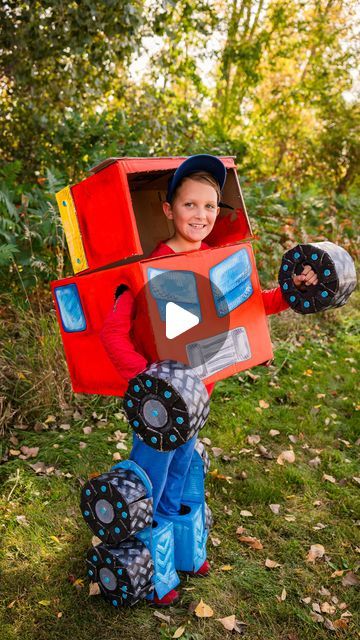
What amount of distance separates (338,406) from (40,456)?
2.44 metres

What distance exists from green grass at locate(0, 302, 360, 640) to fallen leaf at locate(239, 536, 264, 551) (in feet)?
0.13

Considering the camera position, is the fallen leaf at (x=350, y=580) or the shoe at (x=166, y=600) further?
the fallen leaf at (x=350, y=580)

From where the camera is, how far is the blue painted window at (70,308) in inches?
91.1

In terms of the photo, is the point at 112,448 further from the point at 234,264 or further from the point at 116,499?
the point at 234,264

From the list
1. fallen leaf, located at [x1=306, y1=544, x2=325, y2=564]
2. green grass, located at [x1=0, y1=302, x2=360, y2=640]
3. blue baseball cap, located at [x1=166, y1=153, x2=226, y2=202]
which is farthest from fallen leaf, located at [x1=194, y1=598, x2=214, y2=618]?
blue baseball cap, located at [x1=166, y1=153, x2=226, y2=202]

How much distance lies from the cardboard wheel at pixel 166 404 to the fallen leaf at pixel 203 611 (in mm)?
1039

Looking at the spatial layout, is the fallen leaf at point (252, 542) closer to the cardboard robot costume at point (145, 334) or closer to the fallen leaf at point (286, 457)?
the cardboard robot costume at point (145, 334)

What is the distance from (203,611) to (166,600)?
6.6 inches

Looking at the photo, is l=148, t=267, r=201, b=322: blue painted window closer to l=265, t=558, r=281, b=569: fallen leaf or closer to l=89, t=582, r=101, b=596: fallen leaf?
l=89, t=582, r=101, b=596: fallen leaf

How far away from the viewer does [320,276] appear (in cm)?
227

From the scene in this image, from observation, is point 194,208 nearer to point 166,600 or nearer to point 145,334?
point 145,334

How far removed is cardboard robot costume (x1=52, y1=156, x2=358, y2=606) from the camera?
2021 mm

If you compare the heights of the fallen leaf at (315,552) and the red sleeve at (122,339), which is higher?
the red sleeve at (122,339)

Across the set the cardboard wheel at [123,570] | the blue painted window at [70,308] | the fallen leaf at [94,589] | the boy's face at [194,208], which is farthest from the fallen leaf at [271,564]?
the boy's face at [194,208]
